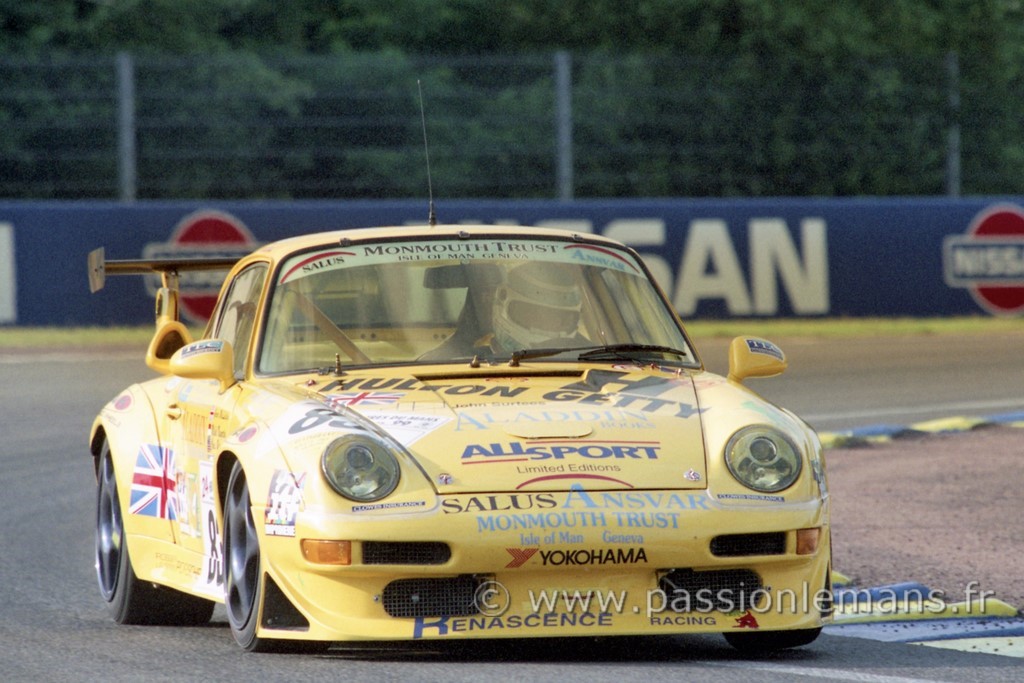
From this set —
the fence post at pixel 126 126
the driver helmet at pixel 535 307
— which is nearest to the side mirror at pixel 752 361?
the driver helmet at pixel 535 307

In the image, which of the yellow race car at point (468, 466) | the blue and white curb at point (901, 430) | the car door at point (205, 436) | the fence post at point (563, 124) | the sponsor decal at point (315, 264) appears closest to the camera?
the yellow race car at point (468, 466)

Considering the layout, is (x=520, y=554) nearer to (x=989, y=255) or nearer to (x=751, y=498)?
(x=751, y=498)

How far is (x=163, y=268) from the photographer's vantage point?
7.43m

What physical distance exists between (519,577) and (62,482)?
19.2ft

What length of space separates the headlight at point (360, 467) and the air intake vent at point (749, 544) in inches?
34.0

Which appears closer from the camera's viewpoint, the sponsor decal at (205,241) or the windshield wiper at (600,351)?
the windshield wiper at (600,351)

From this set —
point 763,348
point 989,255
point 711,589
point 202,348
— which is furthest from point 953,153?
point 711,589

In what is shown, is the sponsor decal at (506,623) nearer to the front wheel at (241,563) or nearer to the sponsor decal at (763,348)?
the front wheel at (241,563)

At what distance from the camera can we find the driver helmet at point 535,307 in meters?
6.52

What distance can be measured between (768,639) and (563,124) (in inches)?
591

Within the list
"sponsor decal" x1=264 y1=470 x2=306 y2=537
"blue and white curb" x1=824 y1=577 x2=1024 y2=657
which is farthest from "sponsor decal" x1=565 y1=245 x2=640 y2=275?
"sponsor decal" x1=264 y1=470 x2=306 y2=537

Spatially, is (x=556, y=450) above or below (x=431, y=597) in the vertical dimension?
above

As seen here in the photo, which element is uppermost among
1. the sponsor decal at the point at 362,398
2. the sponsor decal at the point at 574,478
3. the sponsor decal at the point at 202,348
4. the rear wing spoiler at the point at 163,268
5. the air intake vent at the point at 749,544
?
the rear wing spoiler at the point at 163,268

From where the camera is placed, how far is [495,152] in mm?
21000
